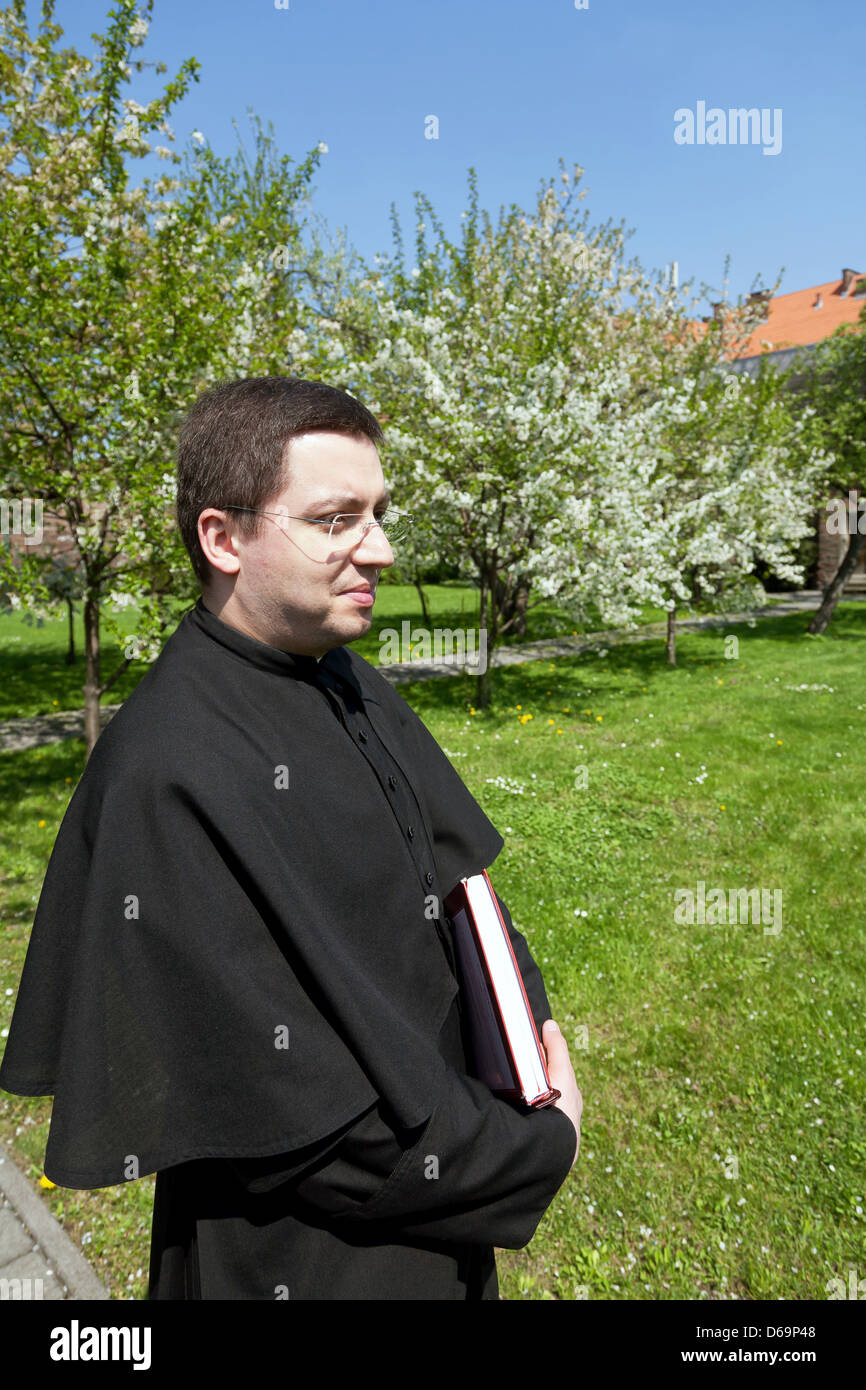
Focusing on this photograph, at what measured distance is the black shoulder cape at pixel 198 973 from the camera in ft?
3.95

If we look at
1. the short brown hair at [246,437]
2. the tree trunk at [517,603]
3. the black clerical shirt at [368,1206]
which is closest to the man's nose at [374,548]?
the short brown hair at [246,437]

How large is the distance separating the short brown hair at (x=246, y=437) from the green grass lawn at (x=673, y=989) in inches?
124

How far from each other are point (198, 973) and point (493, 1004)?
666mm

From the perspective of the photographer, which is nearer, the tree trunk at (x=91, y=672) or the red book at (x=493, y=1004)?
the red book at (x=493, y=1004)

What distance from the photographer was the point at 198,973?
1.21m

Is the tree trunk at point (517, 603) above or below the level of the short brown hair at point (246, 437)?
below

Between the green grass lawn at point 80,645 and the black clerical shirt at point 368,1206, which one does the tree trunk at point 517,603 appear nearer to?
the green grass lawn at point 80,645

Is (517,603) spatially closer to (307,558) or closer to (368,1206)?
(307,558)

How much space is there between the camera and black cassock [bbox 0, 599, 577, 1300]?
3.98ft

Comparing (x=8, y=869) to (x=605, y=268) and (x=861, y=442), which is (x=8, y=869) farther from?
(x=605, y=268)

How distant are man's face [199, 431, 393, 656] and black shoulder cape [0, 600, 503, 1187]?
0.75 ft

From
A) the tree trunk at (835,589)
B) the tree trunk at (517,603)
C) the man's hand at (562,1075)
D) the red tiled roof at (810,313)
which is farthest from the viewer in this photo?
the red tiled roof at (810,313)

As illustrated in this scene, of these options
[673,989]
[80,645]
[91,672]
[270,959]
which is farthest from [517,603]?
[270,959]
